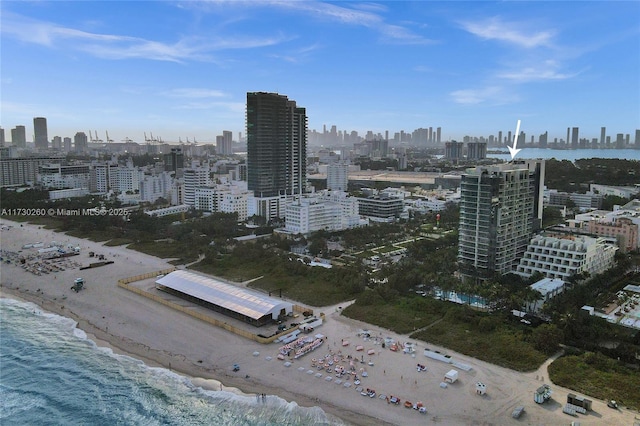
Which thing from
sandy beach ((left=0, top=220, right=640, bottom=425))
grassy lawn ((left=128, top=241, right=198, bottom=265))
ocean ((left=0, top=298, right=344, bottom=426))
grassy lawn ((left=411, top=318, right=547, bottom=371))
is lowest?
ocean ((left=0, top=298, right=344, bottom=426))

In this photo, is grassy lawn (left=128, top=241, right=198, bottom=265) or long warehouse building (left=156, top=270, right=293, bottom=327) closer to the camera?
long warehouse building (left=156, top=270, right=293, bottom=327)

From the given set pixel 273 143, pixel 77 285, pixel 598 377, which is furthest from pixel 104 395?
pixel 273 143

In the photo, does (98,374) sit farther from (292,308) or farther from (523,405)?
(523,405)

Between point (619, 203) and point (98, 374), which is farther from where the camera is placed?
point (619, 203)

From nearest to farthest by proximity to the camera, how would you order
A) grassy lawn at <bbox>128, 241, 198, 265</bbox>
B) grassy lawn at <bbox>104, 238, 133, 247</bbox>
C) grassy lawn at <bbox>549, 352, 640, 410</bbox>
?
grassy lawn at <bbox>549, 352, 640, 410</bbox> < grassy lawn at <bbox>128, 241, 198, 265</bbox> < grassy lawn at <bbox>104, 238, 133, 247</bbox>

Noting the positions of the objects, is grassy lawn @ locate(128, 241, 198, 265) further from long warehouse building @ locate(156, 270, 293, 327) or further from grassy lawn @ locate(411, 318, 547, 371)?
→ grassy lawn @ locate(411, 318, 547, 371)

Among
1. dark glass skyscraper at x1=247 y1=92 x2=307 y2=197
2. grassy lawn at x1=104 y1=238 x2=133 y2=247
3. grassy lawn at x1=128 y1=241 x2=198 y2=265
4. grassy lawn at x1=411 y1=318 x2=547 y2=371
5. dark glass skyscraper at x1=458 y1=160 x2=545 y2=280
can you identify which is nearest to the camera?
grassy lawn at x1=411 y1=318 x2=547 y2=371

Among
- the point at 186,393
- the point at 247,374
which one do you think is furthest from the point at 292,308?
the point at 186,393

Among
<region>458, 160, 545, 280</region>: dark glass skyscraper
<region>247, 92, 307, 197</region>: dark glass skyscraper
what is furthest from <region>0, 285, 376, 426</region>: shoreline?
<region>247, 92, 307, 197</region>: dark glass skyscraper
